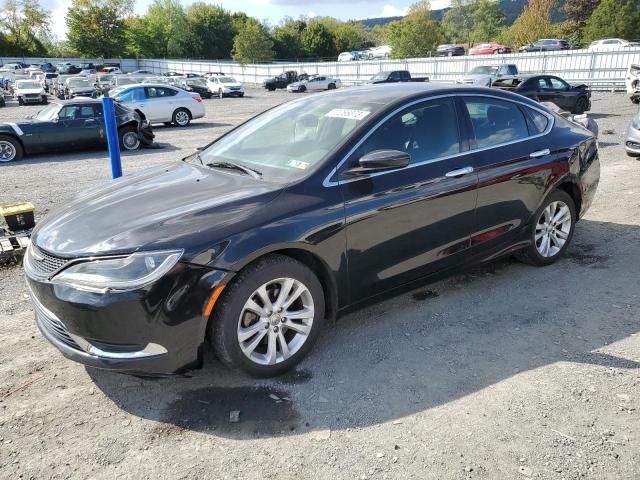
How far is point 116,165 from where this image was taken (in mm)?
6414

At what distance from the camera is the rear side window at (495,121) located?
4266 mm

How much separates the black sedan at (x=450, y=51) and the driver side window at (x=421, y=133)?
5574 centimetres

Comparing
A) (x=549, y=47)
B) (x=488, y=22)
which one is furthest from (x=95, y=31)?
(x=549, y=47)

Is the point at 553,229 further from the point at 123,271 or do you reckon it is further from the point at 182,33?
the point at 182,33

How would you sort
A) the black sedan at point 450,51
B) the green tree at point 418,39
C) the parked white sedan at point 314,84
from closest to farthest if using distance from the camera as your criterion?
A: the parked white sedan at point 314,84, the black sedan at point 450,51, the green tree at point 418,39

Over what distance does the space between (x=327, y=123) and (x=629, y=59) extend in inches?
1162

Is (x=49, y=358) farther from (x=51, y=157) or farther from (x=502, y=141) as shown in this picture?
(x=51, y=157)

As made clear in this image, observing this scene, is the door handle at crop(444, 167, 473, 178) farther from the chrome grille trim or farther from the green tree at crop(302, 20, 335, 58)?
the green tree at crop(302, 20, 335, 58)

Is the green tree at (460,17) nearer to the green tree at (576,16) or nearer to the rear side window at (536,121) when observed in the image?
the green tree at (576,16)

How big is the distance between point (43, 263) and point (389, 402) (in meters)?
2.14

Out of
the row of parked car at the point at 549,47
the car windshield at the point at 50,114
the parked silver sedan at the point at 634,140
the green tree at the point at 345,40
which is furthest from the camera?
the green tree at the point at 345,40

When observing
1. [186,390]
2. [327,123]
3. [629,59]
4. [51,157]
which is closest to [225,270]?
[186,390]

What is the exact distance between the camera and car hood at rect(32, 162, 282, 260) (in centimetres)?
291

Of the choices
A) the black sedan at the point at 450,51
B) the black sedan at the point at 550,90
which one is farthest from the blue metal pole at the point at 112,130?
the black sedan at the point at 450,51
